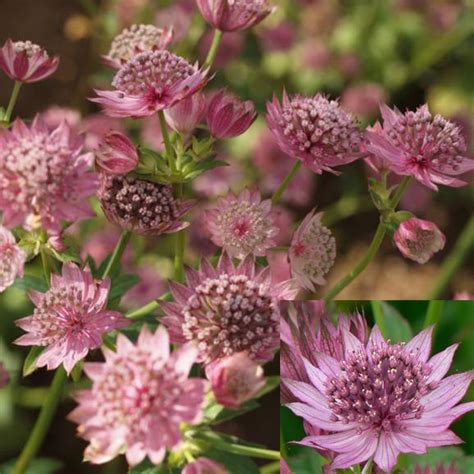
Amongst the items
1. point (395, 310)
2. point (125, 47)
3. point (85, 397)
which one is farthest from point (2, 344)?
point (85, 397)

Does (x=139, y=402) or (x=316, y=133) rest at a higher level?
(x=316, y=133)

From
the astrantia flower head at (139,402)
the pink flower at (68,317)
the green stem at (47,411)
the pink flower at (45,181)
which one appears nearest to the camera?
the astrantia flower head at (139,402)

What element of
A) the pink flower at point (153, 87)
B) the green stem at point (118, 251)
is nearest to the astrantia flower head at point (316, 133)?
the pink flower at point (153, 87)

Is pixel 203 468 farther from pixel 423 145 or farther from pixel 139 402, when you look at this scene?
pixel 423 145

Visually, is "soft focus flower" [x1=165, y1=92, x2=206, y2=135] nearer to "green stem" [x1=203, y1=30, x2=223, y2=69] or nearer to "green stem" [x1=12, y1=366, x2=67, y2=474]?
"green stem" [x1=203, y1=30, x2=223, y2=69]

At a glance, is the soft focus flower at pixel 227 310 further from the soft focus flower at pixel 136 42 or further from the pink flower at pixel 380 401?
the soft focus flower at pixel 136 42

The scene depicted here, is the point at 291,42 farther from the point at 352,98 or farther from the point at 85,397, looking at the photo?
the point at 85,397

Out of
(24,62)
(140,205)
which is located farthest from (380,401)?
(24,62)
